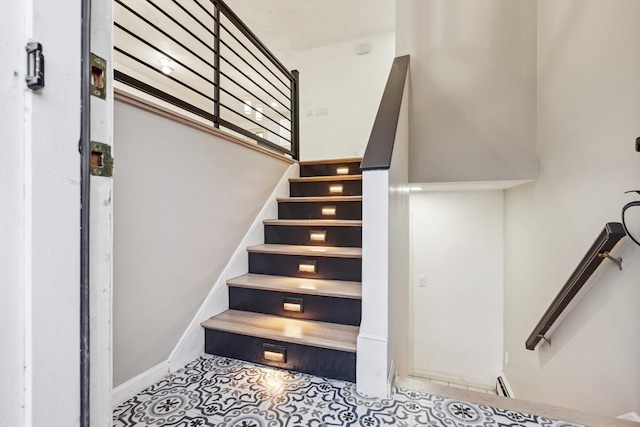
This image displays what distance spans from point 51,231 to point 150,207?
41.2 inches

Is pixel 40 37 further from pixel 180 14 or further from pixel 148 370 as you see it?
pixel 180 14

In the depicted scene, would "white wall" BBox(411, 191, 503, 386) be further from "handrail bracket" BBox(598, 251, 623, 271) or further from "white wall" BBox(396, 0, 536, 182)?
"handrail bracket" BBox(598, 251, 623, 271)

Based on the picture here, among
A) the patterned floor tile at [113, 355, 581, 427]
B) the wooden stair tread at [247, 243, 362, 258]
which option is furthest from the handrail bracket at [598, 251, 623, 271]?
the wooden stair tread at [247, 243, 362, 258]

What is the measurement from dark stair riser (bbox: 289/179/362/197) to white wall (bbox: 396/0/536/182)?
58 cm

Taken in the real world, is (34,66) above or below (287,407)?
above

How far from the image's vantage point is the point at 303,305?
169cm

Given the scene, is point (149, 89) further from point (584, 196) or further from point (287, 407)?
point (584, 196)

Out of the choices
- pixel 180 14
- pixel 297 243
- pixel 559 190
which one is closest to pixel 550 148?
pixel 559 190

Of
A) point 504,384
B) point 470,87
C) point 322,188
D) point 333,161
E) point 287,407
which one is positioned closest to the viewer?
point 287,407

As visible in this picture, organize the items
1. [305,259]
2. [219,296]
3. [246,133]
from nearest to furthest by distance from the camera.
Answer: [219,296] < [305,259] < [246,133]

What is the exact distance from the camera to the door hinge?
0.50m

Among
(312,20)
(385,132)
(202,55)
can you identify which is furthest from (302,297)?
(202,55)

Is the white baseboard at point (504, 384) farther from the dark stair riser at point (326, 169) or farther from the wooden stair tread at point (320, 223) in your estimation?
the dark stair riser at point (326, 169)

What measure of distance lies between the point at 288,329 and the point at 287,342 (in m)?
0.09
